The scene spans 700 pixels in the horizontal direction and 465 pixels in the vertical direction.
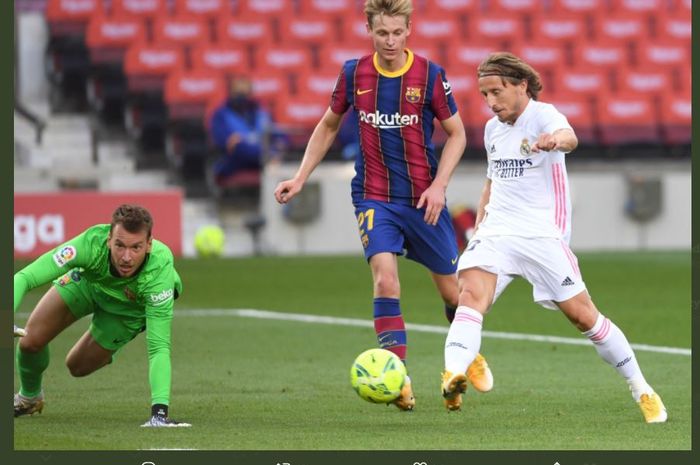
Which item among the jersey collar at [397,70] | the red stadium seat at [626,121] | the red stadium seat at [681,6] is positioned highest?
the red stadium seat at [681,6]

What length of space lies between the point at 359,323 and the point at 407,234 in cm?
466

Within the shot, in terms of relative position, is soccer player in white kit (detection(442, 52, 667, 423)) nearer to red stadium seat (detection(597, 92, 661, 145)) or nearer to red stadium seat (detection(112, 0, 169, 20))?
red stadium seat (detection(597, 92, 661, 145))

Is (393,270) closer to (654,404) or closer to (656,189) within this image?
(654,404)

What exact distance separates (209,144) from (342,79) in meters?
13.6

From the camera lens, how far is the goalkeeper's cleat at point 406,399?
7811 millimetres

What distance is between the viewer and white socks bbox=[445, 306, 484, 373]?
292 inches

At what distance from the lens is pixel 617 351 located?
7.82m

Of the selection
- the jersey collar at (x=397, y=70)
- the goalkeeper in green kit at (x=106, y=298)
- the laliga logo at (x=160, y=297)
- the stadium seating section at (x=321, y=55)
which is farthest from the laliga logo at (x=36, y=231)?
the laliga logo at (x=160, y=297)

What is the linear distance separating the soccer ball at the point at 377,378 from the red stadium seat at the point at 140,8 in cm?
1686

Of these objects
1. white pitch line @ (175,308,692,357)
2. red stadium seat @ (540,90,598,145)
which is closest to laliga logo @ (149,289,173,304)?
white pitch line @ (175,308,692,357)

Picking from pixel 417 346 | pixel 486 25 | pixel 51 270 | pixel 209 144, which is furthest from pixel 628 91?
pixel 51 270

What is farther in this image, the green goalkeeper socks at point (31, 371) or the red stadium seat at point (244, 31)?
the red stadium seat at point (244, 31)

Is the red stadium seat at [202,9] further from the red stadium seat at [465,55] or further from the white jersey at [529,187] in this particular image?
the white jersey at [529,187]

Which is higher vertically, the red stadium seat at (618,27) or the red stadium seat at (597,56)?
the red stadium seat at (618,27)
